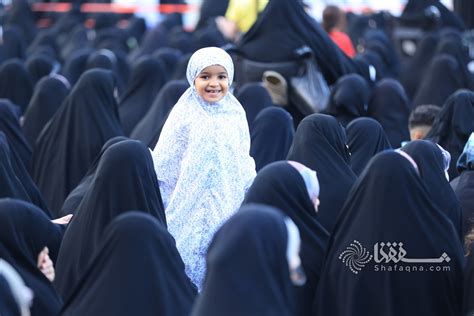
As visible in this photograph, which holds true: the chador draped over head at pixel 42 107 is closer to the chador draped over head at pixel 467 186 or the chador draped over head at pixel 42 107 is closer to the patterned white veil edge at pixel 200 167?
the patterned white veil edge at pixel 200 167

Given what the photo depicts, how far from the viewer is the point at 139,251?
4.17 meters

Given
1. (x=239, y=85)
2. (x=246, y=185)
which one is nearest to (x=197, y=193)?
(x=246, y=185)

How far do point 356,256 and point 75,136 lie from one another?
3236 millimetres

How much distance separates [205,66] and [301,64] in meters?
3.09

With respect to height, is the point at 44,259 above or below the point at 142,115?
above

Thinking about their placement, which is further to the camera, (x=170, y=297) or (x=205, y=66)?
(x=205, y=66)

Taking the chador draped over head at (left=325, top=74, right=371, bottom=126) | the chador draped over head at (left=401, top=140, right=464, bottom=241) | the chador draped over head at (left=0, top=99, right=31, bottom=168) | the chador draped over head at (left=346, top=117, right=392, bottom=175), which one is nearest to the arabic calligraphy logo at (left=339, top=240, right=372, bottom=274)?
the chador draped over head at (left=401, top=140, right=464, bottom=241)

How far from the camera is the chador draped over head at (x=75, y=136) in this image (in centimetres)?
774

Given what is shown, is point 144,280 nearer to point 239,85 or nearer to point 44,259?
point 44,259

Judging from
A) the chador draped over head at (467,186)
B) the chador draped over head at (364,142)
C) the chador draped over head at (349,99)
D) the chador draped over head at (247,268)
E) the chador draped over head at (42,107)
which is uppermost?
the chador draped over head at (247,268)

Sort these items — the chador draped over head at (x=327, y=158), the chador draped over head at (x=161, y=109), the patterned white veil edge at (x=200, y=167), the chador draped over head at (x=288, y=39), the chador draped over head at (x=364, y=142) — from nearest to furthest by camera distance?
the patterned white veil edge at (x=200, y=167) < the chador draped over head at (x=327, y=158) < the chador draped over head at (x=364, y=142) < the chador draped over head at (x=161, y=109) < the chador draped over head at (x=288, y=39)

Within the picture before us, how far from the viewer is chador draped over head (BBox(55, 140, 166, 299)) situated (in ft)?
16.4

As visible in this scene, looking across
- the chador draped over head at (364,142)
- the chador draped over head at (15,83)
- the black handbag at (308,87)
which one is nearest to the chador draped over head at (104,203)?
the chador draped over head at (364,142)

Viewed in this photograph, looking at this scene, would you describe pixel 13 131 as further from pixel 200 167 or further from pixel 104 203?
pixel 104 203
